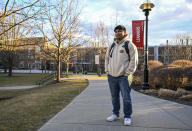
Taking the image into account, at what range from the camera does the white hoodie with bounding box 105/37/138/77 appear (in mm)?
2975

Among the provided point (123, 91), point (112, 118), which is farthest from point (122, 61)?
point (112, 118)

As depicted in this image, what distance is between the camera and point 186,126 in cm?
297

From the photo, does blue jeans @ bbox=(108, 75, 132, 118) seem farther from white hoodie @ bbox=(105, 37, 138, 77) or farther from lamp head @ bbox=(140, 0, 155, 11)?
lamp head @ bbox=(140, 0, 155, 11)

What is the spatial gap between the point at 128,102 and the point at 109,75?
68 centimetres

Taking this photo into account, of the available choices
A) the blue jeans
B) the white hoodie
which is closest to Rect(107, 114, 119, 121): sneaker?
the blue jeans

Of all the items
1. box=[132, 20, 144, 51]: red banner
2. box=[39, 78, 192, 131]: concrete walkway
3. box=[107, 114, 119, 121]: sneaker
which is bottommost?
box=[39, 78, 192, 131]: concrete walkway

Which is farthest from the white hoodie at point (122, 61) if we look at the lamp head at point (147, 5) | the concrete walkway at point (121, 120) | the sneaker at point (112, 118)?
the lamp head at point (147, 5)

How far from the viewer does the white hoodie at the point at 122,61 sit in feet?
9.76

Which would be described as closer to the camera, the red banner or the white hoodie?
the white hoodie

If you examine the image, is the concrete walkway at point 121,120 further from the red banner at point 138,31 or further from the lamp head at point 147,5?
the lamp head at point 147,5

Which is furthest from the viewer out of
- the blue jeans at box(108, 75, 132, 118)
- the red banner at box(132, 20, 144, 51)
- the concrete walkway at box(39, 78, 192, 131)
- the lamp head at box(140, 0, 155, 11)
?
the red banner at box(132, 20, 144, 51)

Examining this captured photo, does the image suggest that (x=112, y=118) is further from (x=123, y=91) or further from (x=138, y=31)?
(x=138, y=31)

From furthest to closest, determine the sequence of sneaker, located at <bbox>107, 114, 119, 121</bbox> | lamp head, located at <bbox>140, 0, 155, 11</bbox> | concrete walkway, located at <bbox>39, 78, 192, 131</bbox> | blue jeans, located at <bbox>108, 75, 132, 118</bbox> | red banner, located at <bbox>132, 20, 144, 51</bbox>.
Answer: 1. red banner, located at <bbox>132, 20, 144, 51</bbox>
2. lamp head, located at <bbox>140, 0, 155, 11</bbox>
3. sneaker, located at <bbox>107, 114, 119, 121</bbox>
4. blue jeans, located at <bbox>108, 75, 132, 118</bbox>
5. concrete walkway, located at <bbox>39, 78, 192, 131</bbox>

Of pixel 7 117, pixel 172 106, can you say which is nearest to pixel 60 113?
pixel 7 117
